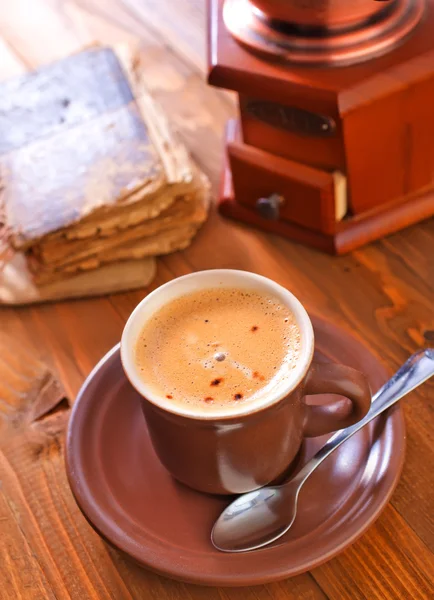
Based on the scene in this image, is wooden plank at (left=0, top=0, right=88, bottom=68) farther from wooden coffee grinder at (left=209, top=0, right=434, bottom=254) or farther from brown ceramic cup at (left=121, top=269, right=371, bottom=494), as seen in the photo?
brown ceramic cup at (left=121, top=269, right=371, bottom=494)

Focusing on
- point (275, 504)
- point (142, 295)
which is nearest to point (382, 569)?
point (275, 504)

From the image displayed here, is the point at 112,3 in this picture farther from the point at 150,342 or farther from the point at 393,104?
the point at 150,342

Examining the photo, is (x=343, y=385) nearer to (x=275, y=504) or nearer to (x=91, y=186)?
(x=275, y=504)

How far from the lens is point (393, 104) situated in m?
0.80

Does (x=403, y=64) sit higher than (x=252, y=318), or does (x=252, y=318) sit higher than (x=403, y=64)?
(x=403, y=64)

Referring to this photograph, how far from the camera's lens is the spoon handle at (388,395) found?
63cm

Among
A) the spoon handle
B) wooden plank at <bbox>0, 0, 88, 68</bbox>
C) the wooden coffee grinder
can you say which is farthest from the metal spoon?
wooden plank at <bbox>0, 0, 88, 68</bbox>

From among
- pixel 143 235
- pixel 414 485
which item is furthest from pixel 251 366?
pixel 143 235

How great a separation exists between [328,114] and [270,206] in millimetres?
142

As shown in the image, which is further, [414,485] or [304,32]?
[304,32]

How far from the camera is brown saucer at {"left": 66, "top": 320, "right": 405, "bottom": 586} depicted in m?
0.57

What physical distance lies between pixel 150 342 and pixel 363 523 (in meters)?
0.22

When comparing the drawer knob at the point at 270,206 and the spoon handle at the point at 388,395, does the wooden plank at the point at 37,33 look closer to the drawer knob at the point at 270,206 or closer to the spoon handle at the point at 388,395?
the drawer knob at the point at 270,206

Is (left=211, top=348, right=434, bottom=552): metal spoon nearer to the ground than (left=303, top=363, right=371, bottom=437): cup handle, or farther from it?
nearer to the ground
